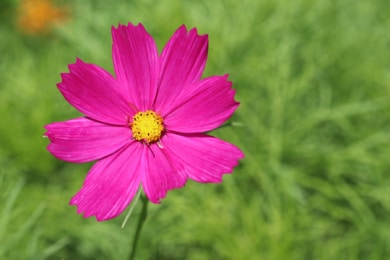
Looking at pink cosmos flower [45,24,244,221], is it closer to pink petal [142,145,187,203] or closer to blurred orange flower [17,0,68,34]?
pink petal [142,145,187,203]

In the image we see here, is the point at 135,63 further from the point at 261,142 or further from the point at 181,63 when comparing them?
the point at 261,142

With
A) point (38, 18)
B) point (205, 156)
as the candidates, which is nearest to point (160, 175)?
point (205, 156)

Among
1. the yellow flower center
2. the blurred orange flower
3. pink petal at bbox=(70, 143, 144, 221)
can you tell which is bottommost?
pink petal at bbox=(70, 143, 144, 221)

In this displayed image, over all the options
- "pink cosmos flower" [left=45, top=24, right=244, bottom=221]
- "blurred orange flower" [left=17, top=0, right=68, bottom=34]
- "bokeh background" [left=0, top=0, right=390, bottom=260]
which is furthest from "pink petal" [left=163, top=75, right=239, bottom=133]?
"blurred orange flower" [left=17, top=0, right=68, bottom=34]

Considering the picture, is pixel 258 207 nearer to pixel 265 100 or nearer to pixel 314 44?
pixel 265 100

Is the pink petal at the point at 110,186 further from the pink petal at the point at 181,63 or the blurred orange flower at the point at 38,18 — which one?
the blurred orange flower at the point at 38,18

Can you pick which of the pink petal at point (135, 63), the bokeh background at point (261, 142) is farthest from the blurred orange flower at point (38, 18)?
the pink petal at point (135, 63)

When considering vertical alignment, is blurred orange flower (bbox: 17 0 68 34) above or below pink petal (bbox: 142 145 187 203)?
above
